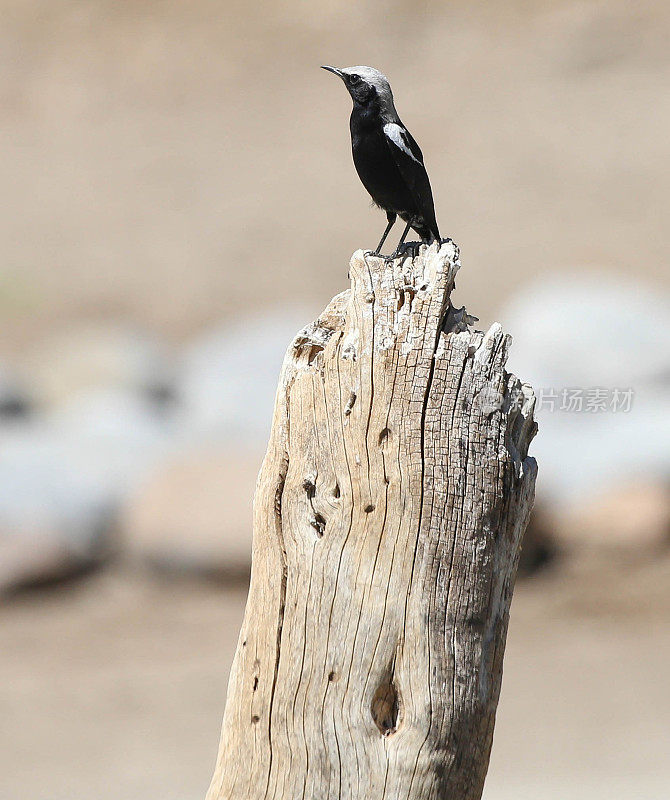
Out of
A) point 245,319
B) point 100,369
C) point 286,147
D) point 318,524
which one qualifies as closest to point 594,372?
point 100,369

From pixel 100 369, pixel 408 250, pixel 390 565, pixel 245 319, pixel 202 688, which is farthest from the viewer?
pixel 245 319

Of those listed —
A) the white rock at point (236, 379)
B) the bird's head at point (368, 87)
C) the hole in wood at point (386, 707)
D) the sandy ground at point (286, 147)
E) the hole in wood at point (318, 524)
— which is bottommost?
the hole in wood at point (386, 707)

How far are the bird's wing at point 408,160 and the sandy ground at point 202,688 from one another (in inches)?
172

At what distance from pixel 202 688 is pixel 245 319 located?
7.83 meters

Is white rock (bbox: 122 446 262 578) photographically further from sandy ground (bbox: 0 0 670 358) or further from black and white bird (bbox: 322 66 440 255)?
sandy ground (bbox: 0 0 670 358)

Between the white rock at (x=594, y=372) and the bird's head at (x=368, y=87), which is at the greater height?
the white rock at (x=594, y=372)

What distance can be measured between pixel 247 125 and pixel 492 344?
18600 mm

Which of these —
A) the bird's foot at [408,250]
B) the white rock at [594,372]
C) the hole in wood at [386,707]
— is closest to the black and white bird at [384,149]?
the bird's foot at [408,250]

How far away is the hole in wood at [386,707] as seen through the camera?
9.04 feet

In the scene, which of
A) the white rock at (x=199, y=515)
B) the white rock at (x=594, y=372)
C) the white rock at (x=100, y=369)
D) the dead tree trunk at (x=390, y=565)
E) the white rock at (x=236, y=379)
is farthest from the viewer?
the white rock at (x=100, y=369)

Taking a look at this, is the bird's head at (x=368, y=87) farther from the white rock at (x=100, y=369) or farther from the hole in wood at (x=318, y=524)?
the white rock at (x=100, y=369)

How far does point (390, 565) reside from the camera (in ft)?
9.09

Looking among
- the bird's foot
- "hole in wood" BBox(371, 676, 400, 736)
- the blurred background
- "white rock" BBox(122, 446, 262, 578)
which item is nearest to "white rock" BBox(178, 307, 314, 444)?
the blurred background

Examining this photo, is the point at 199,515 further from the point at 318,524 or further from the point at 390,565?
the point at 390,565
